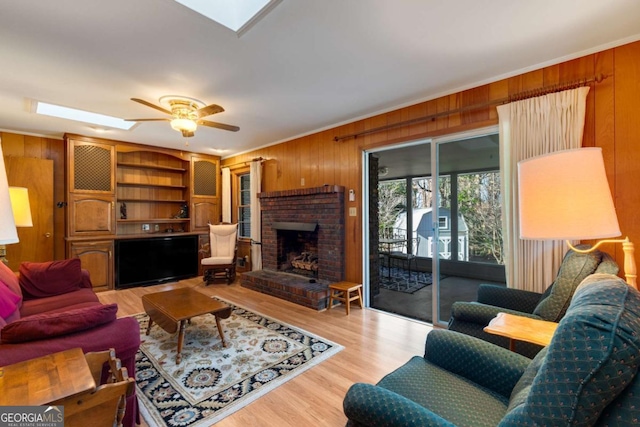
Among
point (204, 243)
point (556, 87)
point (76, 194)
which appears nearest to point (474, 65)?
point (556, 87)

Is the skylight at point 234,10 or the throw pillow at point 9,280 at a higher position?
the skylight at point 234,10

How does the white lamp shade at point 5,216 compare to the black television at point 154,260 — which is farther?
the black television at point 154,260

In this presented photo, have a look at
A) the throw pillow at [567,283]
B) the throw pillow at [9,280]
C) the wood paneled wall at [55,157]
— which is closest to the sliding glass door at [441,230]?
the throw pillow at [567,283]

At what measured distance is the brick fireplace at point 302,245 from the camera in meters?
4.06

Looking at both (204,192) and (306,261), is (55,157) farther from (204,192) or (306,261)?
(306,261)

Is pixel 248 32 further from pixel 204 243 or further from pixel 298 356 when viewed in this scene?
pixel 204 243

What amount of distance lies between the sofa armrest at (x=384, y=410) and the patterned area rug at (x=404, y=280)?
12.1 ft

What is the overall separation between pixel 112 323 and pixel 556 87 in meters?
3.81

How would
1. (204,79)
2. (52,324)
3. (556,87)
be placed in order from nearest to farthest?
(52,324) → (556,87) → (204,79)

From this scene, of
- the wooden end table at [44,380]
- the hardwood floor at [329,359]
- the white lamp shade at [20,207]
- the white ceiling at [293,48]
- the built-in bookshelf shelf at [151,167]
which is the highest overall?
the white ceiling at [293,48]

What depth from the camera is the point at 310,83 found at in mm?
2871

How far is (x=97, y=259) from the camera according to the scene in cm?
469

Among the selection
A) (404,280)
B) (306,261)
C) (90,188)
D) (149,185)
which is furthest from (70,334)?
(404,280)

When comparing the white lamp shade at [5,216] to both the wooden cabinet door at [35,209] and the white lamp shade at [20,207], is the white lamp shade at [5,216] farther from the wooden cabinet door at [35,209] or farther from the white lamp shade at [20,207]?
the wooden cabinet door at [35,209]
